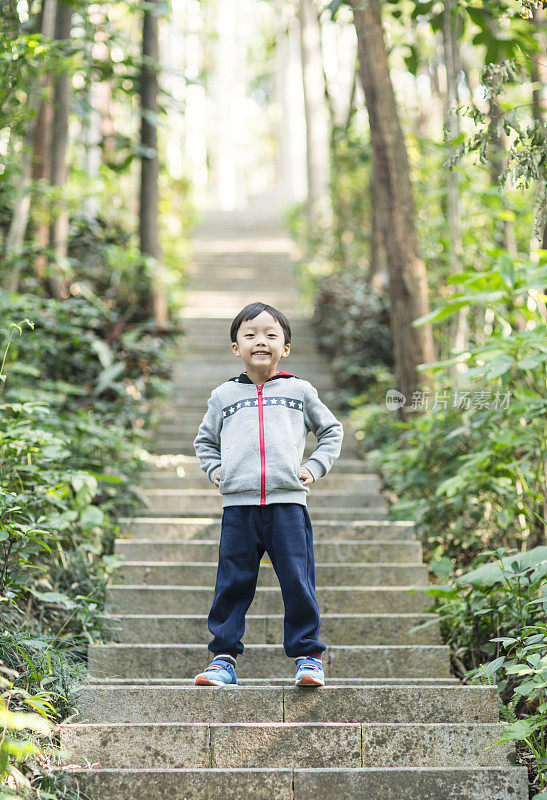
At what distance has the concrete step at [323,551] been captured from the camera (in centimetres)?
447

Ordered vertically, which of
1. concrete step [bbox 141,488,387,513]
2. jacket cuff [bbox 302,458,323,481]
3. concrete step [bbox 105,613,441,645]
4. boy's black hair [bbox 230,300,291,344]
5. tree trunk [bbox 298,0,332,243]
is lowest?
concrete step [bbox 105,613,441,645]

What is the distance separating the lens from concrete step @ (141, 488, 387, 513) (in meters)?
5.35

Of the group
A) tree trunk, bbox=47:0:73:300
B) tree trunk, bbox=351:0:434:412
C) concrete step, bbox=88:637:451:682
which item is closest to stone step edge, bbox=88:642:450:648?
concrete step, bbox=88:637:451:682

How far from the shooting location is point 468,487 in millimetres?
4453

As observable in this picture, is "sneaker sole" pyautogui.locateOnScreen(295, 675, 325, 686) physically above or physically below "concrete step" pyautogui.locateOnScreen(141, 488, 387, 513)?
below

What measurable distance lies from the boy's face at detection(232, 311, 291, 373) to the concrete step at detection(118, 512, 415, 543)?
1872mm

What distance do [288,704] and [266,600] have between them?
1.07 m

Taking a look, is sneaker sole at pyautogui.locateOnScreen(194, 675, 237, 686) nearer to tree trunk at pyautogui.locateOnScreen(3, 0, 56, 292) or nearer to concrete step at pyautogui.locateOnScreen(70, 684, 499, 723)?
concrete step at pyautogui.locateOnScreen(70, 684, 499, 723)

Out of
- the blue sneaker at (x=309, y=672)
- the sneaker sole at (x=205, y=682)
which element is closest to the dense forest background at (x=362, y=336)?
the sneaker sole at (x=205, y=682)

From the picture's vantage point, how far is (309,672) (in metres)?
2.93

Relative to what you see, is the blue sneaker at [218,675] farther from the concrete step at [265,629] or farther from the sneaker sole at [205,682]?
the concrete step at [265,629]

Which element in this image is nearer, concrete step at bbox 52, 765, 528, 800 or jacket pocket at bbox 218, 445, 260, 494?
concrete step at bbox 52, 765, 528, 800

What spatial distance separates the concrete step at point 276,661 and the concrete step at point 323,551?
3.10 ft

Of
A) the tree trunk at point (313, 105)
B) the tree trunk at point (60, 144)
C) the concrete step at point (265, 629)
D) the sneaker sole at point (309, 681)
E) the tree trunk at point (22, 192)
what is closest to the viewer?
the sneaker sole at point (309, 681)
